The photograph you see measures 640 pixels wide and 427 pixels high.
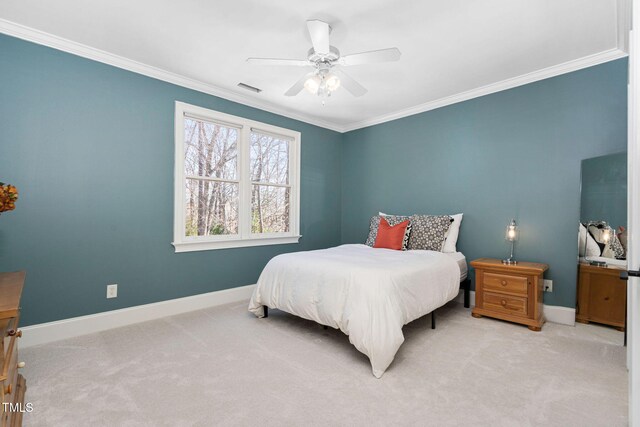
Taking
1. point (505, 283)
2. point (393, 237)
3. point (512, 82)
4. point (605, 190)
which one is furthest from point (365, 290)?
point (512, 82)

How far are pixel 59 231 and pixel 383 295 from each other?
9.07ft

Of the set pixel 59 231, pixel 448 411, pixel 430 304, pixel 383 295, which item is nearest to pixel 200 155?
pixel 59 231

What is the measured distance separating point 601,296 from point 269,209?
3747 millimetres

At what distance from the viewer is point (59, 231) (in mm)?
2643

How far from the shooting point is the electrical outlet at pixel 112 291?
290cm

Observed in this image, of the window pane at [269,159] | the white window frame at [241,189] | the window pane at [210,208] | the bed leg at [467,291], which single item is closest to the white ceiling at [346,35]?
the white window frame at [241,189]

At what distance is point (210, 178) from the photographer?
3.68m

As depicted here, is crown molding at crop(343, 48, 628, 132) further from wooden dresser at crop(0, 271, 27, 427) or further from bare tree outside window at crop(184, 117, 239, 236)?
wooden dresser at crop(0, 271, 27, 427)

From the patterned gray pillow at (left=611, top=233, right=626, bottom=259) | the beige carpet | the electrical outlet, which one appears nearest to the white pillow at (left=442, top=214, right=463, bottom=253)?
the beige carpet

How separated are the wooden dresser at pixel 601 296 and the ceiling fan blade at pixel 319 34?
3.13 m

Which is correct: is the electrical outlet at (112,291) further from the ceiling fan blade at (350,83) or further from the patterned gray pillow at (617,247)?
the patterned gray pillow at (617,247)

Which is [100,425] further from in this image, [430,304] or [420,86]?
[420,86]

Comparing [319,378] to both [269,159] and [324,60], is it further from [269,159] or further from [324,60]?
[269,159]

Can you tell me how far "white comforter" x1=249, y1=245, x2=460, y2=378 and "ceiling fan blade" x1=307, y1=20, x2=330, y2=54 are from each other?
171 cm
